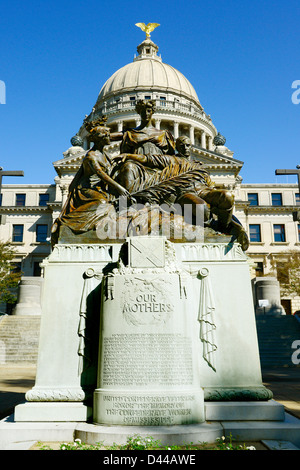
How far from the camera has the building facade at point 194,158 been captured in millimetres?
62722

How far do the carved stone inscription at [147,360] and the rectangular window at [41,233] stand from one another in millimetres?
62915

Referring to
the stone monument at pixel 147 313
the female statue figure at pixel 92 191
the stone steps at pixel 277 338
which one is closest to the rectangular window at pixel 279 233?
the stone steps at pixel 277 338

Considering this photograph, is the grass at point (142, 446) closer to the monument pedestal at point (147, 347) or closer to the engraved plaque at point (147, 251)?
the monument pedestal at point (147, 347)

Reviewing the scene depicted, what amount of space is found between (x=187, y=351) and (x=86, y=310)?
158 cm

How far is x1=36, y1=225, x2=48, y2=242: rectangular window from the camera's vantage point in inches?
2601

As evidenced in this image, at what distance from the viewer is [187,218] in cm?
666

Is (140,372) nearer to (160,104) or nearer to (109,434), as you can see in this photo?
(109,434)

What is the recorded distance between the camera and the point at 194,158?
51.6 metres

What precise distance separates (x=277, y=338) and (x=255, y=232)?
45735 mm

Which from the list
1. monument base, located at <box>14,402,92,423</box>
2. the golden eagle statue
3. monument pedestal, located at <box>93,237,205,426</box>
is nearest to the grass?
monument pedestal, located at <box>93,237,205,426</box>

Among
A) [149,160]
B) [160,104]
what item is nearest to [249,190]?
[160,104]

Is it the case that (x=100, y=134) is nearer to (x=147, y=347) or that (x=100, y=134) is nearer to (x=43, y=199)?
(x=147, y=347)

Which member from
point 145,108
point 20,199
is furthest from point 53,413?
point 20,199

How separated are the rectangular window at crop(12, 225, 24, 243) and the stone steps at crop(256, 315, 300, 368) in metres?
49.3
